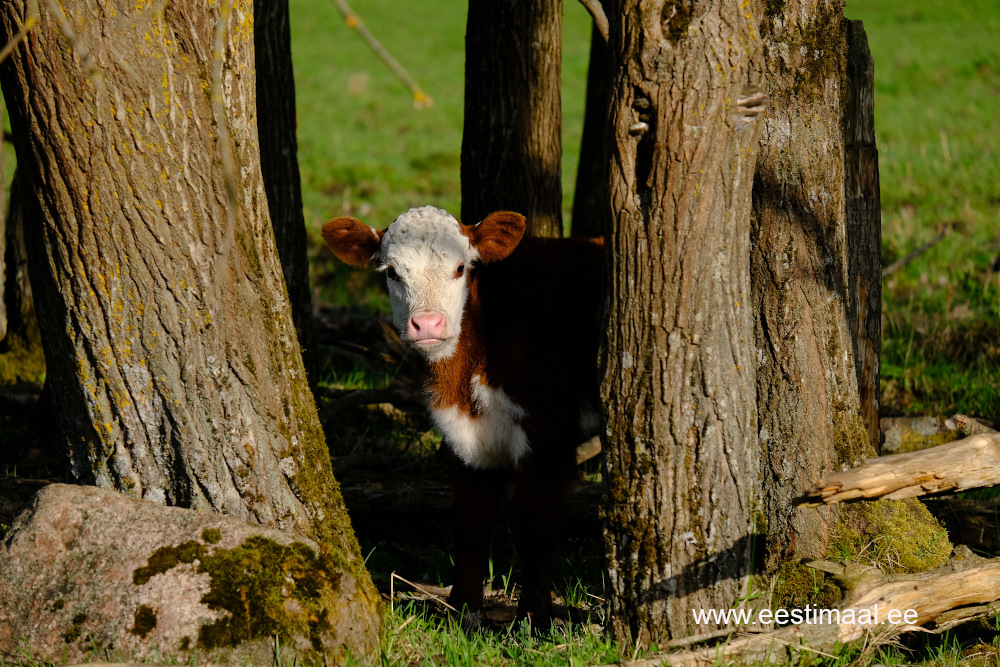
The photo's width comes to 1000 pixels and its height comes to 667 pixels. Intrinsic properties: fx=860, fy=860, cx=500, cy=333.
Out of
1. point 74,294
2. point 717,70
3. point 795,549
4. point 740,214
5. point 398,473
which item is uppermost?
point 717,70

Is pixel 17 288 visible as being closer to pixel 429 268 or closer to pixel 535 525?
pixel 429 268

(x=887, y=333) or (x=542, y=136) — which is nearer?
(x=542, y=136)

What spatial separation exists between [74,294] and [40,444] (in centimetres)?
315

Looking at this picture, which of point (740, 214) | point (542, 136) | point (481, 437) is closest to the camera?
point (740, 214)

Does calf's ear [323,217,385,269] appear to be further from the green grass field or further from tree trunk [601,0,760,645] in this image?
tree trunk [601,0,760,645]

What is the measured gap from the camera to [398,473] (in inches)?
226

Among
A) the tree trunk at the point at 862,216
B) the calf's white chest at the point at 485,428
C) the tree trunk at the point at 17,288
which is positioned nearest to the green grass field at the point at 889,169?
the calf's white chest at the point at 485,428

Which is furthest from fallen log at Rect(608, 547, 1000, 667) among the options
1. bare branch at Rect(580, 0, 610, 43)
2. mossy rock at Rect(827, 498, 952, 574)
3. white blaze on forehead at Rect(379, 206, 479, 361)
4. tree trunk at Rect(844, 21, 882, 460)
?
bare branch at Rect(580, 0, 610, 43)

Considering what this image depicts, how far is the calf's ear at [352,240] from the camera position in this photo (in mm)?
4590

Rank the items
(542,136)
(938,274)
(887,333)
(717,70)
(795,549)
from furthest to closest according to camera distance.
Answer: (938,274) → (887,333) → (542,136) → (795,549) → (717,70)

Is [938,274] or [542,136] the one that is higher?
[542,136]

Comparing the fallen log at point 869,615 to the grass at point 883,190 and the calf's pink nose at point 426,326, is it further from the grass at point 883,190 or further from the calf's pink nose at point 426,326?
the calf's pink nose at point 426,326

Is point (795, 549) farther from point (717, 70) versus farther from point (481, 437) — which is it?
point (717, 70)

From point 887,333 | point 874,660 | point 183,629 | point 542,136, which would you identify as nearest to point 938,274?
point 887,333
